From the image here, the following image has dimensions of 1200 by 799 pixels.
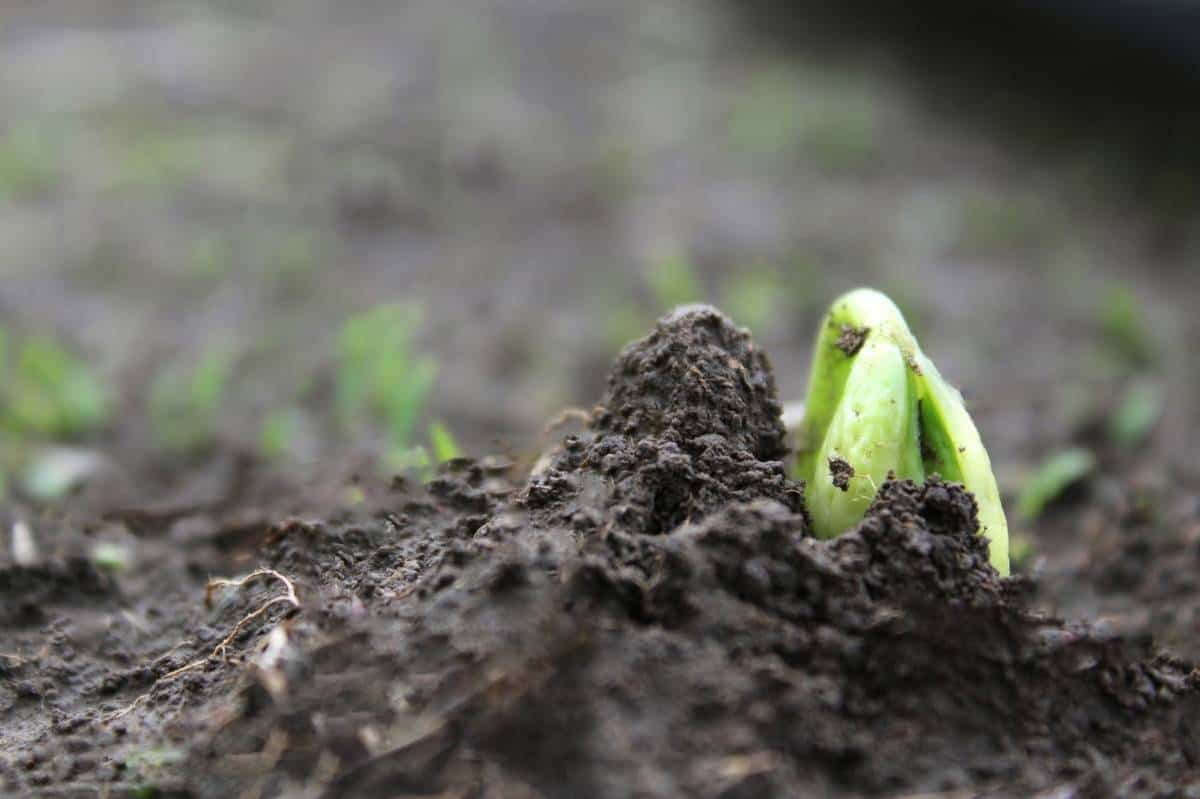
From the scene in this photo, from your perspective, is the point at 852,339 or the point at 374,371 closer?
the point at 852,339

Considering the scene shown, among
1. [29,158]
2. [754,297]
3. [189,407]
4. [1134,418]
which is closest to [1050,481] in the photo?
[1134,418]

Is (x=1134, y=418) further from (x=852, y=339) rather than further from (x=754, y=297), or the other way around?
(x=852, y=339)

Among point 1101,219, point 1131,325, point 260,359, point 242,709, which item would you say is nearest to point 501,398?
point 260,359

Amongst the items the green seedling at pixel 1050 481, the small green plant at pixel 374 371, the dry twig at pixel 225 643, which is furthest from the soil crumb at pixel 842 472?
the small green plant at pixel 374 371

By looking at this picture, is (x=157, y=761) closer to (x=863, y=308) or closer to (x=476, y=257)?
(x=863, y=308)

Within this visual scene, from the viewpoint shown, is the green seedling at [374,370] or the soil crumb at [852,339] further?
the green seedling at [374,370]

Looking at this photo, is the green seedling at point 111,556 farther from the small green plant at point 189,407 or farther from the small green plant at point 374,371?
the small green plant at point 189,407

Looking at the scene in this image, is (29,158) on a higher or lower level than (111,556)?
higher
